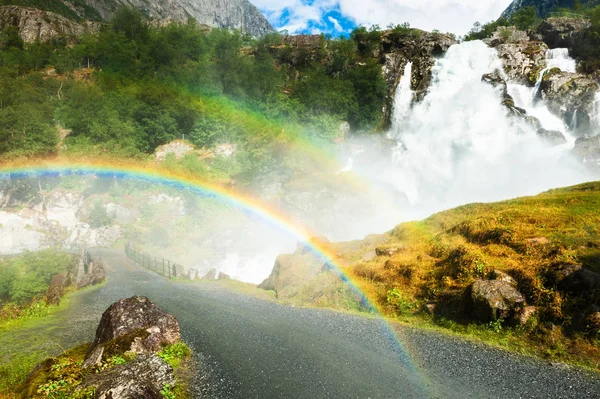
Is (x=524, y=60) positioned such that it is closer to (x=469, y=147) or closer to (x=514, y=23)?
(x=469, y=147)

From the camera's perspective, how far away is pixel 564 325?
43.1 feet

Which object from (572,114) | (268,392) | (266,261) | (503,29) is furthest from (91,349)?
(503,29)

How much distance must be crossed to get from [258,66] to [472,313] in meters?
89.2

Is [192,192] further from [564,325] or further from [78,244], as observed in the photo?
[564,325]

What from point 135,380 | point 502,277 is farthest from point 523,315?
point 135,380

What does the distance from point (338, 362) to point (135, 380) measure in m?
7.20

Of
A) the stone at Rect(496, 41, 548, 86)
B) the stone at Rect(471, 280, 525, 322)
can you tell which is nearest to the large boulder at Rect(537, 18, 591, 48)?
the stone at Rect(496, 41, 548, 86)

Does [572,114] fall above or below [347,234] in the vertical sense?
above

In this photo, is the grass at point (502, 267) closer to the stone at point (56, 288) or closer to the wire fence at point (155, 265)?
the stone at point (56, 288)

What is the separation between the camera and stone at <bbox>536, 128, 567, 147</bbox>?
59.2m

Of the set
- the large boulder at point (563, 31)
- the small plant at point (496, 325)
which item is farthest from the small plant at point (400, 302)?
the large boulder at point (563, 31)

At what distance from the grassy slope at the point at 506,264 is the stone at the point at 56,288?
21.8 meters

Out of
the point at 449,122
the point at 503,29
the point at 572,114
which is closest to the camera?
the point at 572,114

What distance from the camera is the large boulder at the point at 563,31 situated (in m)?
77.4
